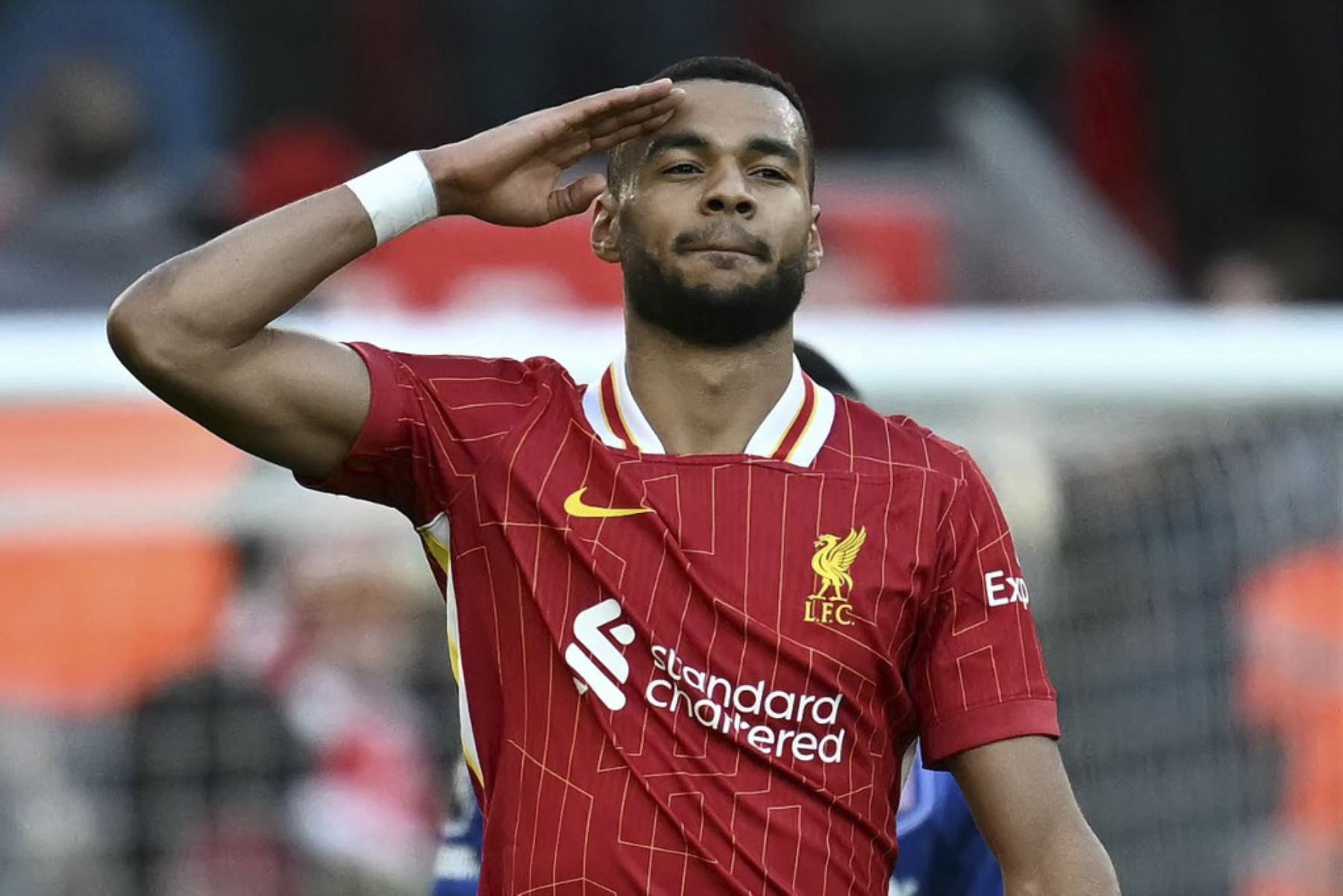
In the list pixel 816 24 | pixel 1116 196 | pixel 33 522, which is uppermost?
pixel 816 24

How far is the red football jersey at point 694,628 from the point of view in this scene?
317 cm

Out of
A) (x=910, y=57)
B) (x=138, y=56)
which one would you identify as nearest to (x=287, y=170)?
(x=138, y=56)

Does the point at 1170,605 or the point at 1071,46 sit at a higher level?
the point at 1071,46

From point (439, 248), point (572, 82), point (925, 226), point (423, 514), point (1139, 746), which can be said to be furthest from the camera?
point (572, 82)

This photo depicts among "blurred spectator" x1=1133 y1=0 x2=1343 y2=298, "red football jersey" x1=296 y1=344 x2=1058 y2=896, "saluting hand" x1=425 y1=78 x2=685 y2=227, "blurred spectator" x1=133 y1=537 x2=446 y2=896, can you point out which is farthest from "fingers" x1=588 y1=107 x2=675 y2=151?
"blurred spectator" x1=1133 y1=0 x2=1343 y2=298

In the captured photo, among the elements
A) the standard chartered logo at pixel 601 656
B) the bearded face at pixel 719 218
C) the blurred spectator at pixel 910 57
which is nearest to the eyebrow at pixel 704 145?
the bearded face at pixel 719 218

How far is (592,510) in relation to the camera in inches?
130

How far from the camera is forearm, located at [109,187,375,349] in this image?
3225 millimetres

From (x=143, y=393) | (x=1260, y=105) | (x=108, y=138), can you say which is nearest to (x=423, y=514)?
(x=143, y=393)

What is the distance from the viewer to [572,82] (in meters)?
9.94

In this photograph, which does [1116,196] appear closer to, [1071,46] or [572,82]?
[1071,46]

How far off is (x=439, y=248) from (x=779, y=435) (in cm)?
465

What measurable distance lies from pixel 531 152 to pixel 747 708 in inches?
31.7

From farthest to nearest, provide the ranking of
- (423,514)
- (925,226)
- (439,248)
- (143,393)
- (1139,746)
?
1. (925,226)
2. (439,248)
3. (1139,746)
4. (143,393)
5. (423,514)
